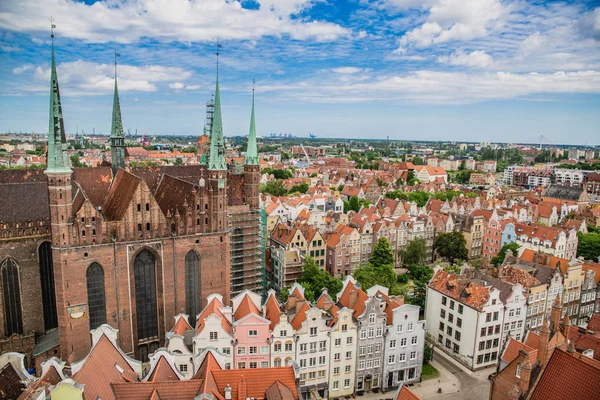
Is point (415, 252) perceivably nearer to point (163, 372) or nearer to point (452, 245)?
point (452, 245)

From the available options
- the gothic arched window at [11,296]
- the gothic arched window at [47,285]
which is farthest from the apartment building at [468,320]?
the gothic arched window at [11,296]

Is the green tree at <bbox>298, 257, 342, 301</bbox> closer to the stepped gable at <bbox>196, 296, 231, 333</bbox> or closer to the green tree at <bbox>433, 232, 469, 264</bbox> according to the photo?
the stepped gable at <bbox>196, 296, 231, 333</bbox>

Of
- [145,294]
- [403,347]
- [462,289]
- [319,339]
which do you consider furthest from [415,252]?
[145,294]

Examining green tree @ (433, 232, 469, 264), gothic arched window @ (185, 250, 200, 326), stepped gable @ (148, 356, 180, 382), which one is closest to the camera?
stepped gable @ (148, 356, 180, 382)

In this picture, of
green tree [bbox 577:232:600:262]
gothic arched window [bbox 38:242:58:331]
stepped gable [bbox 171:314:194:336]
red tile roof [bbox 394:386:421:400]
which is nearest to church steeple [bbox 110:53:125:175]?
gothic arched window [bbox 38:242:58:331]

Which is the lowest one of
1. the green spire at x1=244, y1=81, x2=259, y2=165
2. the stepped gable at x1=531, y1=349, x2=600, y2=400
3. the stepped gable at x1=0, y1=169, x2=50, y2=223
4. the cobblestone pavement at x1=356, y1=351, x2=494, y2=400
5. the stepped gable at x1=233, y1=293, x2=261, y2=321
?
the cobblestone pavement at x1=356, y1=351, x2=494, y2=400

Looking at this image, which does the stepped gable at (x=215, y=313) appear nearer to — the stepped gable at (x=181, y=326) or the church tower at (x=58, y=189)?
the stepped gable at (x=181, y=326)
